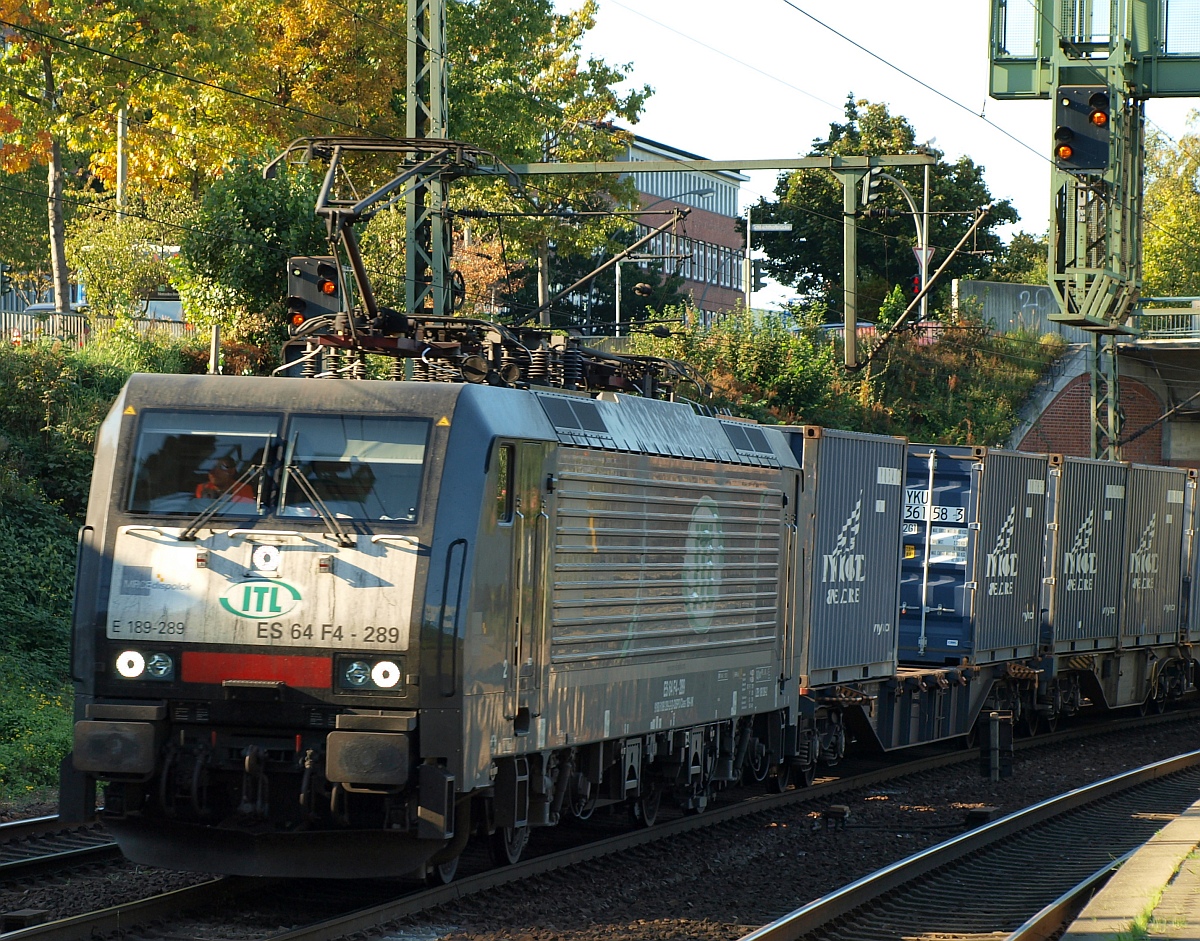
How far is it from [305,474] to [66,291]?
2066 centimetres

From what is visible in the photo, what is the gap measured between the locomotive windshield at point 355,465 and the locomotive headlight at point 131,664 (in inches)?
42.9

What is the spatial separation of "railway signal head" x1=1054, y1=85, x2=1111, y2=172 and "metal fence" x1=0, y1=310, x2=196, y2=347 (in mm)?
14875

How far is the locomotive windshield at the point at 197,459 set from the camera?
30.7 ft

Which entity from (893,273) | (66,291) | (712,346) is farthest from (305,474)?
A: (893,273)

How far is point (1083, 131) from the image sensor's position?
16.9 metres

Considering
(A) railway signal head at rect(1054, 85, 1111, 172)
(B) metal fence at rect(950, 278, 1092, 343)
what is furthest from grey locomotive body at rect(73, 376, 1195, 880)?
(B) metal fence at rect(950, 278, 1092, 343)

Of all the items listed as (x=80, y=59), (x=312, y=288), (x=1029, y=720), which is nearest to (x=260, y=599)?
(x=312, y=288)

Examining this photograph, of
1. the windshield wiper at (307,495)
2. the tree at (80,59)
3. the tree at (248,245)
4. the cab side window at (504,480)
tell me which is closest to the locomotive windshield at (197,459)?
the windshield wiper at (307,495)

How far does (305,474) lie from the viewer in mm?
9328

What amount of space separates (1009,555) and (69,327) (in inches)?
593

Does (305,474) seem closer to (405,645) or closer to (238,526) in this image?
(238,526)

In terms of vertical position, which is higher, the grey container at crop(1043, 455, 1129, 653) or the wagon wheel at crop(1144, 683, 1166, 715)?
the grey container at crop(1043, 455, 1129, 653)

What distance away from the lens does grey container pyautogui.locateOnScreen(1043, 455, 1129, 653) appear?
21078mm

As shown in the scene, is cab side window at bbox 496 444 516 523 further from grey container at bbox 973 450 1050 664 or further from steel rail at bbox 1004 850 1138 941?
grey container at bbox 973 450 1050 664
